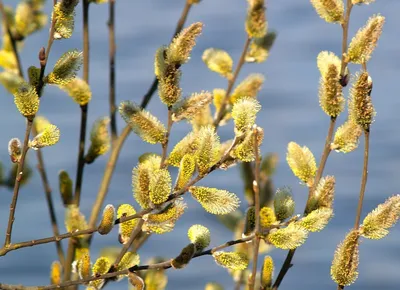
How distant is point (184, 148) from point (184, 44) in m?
0.10

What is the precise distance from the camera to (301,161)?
0.84 m

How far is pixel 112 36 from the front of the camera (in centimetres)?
129

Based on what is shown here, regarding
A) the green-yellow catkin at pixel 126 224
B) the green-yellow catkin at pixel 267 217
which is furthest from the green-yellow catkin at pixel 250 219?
the green-yellow catkin at pixel 126 224

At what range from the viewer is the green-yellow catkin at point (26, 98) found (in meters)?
0.73

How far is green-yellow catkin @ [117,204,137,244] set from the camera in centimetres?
79

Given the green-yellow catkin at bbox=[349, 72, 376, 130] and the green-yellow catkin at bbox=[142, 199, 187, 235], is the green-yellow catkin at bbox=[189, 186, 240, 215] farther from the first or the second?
the green-yellow catkin at bbox=[349, 72, 376, 130]

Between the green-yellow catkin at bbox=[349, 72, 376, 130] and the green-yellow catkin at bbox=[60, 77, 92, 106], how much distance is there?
0.46 m

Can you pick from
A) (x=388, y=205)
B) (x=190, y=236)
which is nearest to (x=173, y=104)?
(x=190, y=236)

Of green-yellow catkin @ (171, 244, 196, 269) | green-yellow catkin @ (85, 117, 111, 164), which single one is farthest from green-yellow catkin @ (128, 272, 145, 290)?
green-yellow catkin @ (85, 117, 111, 164)

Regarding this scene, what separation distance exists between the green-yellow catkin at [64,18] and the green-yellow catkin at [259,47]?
0.42 meters

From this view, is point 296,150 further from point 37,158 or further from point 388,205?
point 37,158

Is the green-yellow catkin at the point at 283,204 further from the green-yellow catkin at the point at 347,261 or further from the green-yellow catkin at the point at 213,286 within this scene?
the green-yellow catkin at the point at 213,286

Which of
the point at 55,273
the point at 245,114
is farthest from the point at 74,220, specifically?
the point at 245,114

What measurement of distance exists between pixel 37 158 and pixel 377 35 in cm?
66
